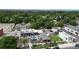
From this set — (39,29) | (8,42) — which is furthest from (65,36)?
(8,42)

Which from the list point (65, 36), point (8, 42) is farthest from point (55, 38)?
point (8, 42)

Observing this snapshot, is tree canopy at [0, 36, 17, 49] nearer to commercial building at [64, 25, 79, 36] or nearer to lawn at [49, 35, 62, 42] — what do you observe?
lawn at [49, 35, 62, 42]

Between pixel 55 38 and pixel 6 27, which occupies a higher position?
pixel 6 27

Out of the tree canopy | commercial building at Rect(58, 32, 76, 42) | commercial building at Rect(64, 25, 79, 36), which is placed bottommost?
the tree canopy

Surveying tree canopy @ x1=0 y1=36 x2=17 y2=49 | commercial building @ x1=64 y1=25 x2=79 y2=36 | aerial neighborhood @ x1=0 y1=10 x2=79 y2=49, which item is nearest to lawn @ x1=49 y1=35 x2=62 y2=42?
aerial neighborhood @ x1=0 y1=10 x2=79 y2=49

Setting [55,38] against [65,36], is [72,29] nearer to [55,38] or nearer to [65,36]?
[65,36]
